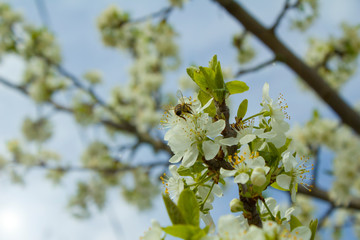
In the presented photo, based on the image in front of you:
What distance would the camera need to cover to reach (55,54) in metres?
4.35

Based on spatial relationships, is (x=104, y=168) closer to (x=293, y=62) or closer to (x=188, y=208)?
(x=293, y=62)

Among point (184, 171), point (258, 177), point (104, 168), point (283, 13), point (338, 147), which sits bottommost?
point (258, 177)

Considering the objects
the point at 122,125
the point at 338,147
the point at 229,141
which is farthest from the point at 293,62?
the point at 122,125

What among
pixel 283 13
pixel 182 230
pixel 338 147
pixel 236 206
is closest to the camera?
pixel 182 230

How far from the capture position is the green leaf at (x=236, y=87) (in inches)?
26.2

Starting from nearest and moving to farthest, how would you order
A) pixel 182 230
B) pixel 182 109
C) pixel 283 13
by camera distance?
1. pixel 182 230
2. pixel 182 109
3. pixel 283 13

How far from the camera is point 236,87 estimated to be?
672mm

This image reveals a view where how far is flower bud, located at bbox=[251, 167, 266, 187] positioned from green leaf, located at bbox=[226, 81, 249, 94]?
0.64 ft

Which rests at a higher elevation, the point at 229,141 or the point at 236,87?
the point at 236,87

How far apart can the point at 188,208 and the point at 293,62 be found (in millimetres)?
2173

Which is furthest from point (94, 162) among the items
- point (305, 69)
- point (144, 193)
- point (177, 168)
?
point (177, 168)

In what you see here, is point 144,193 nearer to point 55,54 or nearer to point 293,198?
point 55,54

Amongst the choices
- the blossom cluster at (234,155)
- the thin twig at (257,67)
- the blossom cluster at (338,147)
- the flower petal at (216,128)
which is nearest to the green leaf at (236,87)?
the blossom cluster at (234,155)

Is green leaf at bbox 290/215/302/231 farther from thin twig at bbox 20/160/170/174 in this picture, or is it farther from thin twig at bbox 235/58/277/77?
thin twig at bbox 20/160/170/174
